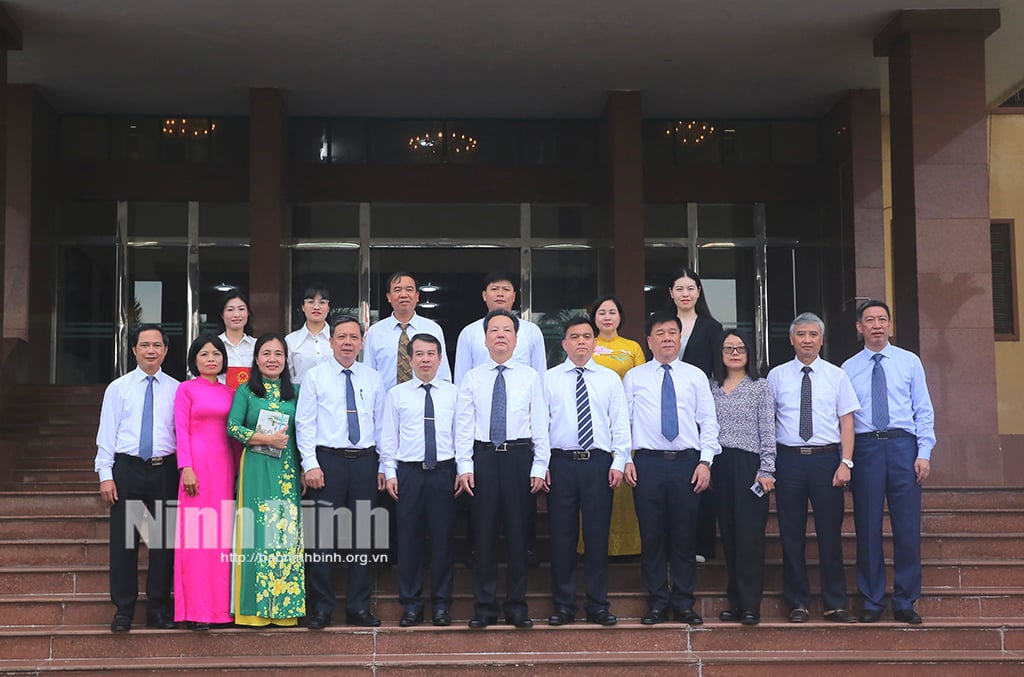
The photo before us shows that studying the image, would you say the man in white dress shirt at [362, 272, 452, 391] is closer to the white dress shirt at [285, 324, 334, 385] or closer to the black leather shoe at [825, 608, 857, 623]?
the white dress shirt at [285, 324, 334, 385]

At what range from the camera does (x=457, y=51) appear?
10.5 metres

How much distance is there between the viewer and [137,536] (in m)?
6.12

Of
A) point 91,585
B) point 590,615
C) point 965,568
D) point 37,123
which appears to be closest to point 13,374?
point 37,123

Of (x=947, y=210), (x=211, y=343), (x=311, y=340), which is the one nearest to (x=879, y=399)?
(x=311, y=340)

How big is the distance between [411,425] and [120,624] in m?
1.78

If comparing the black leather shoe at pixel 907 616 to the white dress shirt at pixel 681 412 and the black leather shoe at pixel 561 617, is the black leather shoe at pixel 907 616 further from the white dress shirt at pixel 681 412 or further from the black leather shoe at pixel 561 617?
the black leather shoe at pixel 561 617

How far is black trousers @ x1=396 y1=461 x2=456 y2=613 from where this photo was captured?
→ 6215mm

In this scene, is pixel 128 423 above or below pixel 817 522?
above

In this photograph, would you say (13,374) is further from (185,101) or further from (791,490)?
(791,490)

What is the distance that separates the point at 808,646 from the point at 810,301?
6.94 m

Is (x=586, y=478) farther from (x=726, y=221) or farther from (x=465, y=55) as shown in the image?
(x=726, y=221)

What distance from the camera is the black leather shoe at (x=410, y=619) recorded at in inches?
243

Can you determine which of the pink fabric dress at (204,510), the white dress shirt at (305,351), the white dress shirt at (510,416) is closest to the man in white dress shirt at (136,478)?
the pink fabric dress at (204,510)

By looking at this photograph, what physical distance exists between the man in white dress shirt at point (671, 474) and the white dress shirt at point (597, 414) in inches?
5.1
